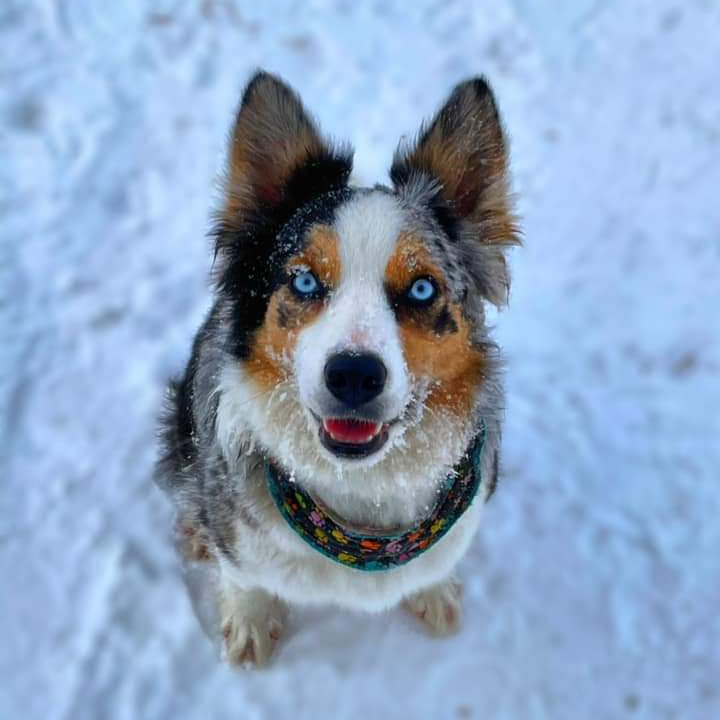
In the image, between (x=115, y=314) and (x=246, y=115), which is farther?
(x=115, y=314)

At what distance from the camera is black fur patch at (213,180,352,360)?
2.36 m

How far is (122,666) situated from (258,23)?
4.54m

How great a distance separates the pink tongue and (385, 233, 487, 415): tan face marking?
0.21 meters

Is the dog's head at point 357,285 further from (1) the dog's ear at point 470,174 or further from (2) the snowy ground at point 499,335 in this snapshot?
(2) the snowy ground at point 499,335

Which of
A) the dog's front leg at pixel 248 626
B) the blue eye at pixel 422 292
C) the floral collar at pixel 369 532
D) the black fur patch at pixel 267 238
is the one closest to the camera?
the blue eye at pixel 422 292

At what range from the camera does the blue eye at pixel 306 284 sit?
7.34 ft

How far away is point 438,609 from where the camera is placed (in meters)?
3.17

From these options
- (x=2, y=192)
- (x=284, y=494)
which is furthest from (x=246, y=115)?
(x=2, y=192)

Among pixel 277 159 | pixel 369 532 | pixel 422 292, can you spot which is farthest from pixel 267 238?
pixel 369 532

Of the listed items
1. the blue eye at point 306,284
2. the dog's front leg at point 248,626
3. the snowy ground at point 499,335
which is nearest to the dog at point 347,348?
the blue eye at point 306,284

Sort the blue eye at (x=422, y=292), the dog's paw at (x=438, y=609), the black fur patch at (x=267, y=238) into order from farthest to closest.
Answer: the dog's paw at (x=438, y=609) < the black fur patch at (x=267, y=238) < the blue eye at (x=422, y=292)

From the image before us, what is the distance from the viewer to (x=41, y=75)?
508cm

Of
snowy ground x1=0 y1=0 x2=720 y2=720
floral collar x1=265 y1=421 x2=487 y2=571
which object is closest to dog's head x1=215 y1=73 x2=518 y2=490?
floral collar x1=265 y1=421 x2=487 y2=571

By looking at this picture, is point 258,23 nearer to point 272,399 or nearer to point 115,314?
point 115,314
